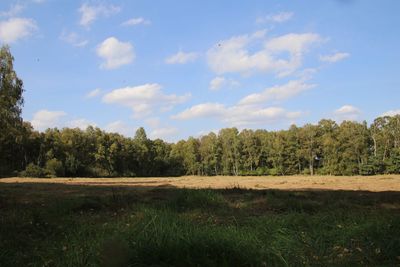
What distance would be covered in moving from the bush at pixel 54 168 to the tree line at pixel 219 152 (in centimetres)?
19

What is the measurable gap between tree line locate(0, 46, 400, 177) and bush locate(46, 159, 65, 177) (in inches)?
7.3

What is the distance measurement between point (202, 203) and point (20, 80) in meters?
37.0

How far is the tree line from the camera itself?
282 ft

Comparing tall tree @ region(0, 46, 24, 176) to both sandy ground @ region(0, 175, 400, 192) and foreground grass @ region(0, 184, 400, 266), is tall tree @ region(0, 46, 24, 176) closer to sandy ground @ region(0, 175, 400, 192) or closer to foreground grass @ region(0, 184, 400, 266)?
sandy ground @ region(0, 175, 400, 192)

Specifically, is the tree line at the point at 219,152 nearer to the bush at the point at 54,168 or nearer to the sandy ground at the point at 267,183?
the bush at the point at 54,168

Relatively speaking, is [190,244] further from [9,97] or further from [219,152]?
[219,152]

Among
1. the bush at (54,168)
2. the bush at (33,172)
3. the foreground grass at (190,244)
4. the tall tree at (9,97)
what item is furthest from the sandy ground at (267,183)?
the bush at (54,168)

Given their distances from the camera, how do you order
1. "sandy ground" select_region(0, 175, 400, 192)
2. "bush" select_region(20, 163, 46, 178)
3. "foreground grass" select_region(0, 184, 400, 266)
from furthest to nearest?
"bush" select_region(20, 163, 46, 178)
"sandy ground" select_region(0, 175, 400, 192)
"foreground grass" select_region(0, 184, 400, 266)

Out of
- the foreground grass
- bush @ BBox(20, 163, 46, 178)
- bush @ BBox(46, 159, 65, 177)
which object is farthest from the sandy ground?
bush @ BBox(46, 159, 65, 177)

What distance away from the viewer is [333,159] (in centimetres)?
9869

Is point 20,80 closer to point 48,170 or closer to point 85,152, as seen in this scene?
point 48,170

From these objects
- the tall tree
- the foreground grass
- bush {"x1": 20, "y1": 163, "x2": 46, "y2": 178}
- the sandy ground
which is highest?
the tall tree

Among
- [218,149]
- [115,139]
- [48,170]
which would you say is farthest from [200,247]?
[218,149]

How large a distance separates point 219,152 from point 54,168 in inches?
2231
